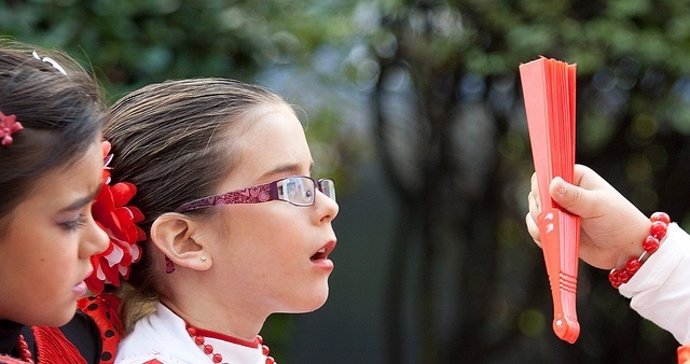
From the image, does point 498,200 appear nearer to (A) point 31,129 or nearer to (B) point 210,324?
(B) point 210,324

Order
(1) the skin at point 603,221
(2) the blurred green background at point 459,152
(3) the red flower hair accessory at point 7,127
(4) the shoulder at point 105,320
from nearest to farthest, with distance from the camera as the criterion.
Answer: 1. (3) the red flower hair accessory at point 7,127
2. (4) the shoulder at point 105,320
3. (1) the skin at point 603,221
4. (2) the blurred green background at point 459,152

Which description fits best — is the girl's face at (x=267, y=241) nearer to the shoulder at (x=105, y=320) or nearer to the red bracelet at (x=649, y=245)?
the shoulder at (x=105, y=320)

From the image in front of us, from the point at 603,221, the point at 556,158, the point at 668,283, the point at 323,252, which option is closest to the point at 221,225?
the point at 323,252

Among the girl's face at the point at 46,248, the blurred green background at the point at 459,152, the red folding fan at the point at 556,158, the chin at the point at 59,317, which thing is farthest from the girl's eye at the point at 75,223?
the blurred green background at the point at 459,152

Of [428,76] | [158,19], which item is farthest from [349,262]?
[158,19]

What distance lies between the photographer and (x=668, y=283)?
199cm

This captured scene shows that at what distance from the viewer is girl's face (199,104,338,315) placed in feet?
5.81

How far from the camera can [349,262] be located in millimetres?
5480

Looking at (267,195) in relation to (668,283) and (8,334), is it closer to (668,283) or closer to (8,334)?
(8,334)

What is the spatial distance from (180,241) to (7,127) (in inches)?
16.8

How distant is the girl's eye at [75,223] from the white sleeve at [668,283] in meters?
1.02

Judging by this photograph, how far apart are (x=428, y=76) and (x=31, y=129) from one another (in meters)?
3.35

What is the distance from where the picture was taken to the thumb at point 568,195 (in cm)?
184

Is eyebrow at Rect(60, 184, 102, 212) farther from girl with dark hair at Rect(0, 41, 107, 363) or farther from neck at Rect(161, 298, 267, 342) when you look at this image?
neck at Rect(161, 298, 267, 342)
